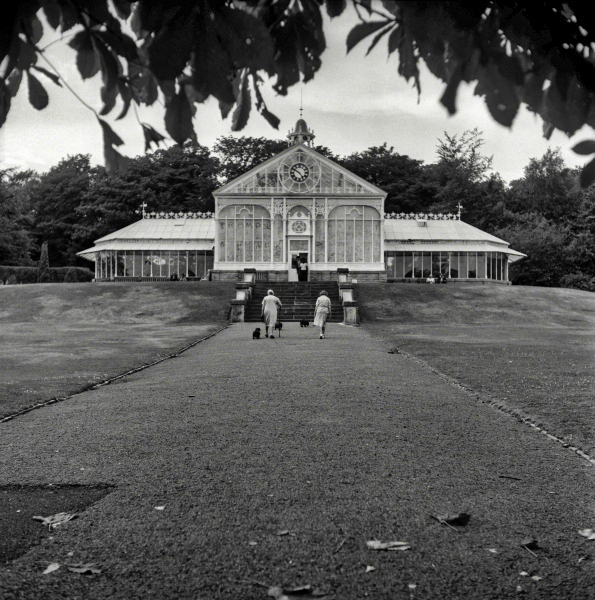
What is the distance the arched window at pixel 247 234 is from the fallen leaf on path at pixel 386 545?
126ft

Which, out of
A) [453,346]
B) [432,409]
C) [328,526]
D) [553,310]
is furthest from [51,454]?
[553,310]

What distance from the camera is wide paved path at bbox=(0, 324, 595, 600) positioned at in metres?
3.46

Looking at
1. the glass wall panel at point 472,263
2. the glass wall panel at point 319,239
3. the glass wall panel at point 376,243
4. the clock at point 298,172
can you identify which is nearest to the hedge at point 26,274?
the clock at point 298,172

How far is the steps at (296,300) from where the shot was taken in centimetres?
3008

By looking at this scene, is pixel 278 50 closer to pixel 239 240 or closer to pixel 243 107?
pixel 243 107

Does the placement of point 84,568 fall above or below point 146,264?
below

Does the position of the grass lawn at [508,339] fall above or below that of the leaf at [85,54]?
below

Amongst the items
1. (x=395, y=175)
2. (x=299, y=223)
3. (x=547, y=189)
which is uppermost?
(x=395, y=175)

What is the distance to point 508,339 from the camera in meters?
20.3

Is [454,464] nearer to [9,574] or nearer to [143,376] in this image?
[9,574]

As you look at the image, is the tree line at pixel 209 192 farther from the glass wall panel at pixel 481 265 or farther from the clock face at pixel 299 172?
the clock face at pixel 299 172

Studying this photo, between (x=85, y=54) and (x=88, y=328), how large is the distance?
23.4 meters

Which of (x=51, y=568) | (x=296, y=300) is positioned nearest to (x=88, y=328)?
(x=296, y=300)

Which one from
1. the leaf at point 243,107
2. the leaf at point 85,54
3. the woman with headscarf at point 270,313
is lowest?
the woman with headscarf at point 270,313
